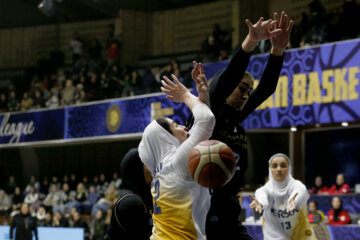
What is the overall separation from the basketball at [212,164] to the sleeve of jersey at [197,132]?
94mm

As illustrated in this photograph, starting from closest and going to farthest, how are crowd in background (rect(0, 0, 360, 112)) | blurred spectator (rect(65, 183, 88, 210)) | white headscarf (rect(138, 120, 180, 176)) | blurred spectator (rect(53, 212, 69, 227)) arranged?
white headscarf (rect(138, 120, 180, 176)) → crowd in background (rect(0, 0, 360, 112)) → blurred spectator (rect(53, 212, 69, 227)) → blurred spectator (rect(65, 183, 88, 210))

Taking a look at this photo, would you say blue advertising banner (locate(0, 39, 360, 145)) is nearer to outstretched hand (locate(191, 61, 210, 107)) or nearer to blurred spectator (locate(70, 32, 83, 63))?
blurred spectator (locate(70, 32, 83, 63))

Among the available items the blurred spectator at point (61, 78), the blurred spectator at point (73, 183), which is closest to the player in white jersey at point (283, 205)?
the blurred spectator at point (73, 183)

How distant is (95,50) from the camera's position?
93.4 ft

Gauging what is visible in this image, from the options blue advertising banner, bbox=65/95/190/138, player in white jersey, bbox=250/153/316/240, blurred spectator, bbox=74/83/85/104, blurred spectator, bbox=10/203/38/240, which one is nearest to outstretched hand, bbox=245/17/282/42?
player in white jersey, bbox=250/153/316/240

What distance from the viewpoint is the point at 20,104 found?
27.9 m

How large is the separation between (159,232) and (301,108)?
499 inches

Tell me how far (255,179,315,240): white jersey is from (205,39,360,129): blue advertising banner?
816 centimetres

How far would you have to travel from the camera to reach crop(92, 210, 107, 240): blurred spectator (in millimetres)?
18656

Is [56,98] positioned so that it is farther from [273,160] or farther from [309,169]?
[273,160]

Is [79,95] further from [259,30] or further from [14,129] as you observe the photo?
[259,30]

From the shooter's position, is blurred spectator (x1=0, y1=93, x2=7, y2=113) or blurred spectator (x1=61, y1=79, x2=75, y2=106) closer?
blurred spectator (x1=61, y1=79, x2=75, y2=106)

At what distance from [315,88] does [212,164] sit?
12805mm

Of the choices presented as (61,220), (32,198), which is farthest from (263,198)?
(32,198)
